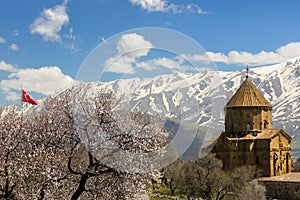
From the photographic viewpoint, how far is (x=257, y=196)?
199 ft

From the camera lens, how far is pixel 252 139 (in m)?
82.6

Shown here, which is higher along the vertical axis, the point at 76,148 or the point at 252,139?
the point at 252,139

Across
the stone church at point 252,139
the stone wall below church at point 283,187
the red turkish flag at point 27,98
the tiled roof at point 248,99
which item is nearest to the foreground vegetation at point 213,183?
the stone wall below church at point 283,187

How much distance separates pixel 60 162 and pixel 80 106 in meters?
3.05

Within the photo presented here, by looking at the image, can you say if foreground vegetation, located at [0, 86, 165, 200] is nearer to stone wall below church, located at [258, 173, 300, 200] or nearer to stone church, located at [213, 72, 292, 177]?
stone wall below church, located at [258, 173, 300, 200]

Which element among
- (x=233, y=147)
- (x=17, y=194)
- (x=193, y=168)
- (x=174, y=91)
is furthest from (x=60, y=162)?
(x=233, y=147)

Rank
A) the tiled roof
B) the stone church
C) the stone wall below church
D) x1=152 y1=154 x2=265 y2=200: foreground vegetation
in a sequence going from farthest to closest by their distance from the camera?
the tiled roof < the stone church < the stone wall below church < x1=152 y1=154 x2=265 y2=200: foreground vegetation

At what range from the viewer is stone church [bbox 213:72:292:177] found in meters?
81.6

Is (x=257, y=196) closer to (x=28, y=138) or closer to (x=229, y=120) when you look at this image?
(x=229, y=120)

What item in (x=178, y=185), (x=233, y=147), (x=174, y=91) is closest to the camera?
(x=174, y=91)

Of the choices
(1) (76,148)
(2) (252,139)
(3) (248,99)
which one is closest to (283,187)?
(2) (252,139)

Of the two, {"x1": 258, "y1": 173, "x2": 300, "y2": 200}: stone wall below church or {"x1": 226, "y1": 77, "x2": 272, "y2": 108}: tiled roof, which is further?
{"x1": 226, "y1": 77, "x2": 272, "y2": 108}: tiled roof

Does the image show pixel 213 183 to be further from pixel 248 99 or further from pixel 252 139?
pixel 248 99

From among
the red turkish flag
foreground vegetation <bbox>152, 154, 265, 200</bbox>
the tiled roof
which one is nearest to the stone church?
the tiled roof
